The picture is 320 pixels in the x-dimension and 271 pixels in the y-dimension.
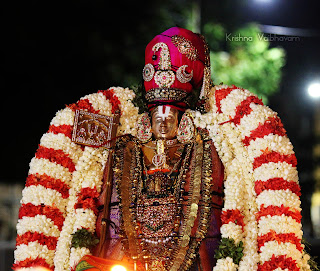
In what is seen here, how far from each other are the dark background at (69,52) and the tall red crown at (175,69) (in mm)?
2805

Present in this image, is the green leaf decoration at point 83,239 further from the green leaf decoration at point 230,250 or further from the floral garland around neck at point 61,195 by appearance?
the green leaf decoration at point 230,250

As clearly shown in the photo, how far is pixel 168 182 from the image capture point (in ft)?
23.7

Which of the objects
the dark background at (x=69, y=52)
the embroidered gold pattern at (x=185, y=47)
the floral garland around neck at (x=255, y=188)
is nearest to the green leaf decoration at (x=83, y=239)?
the floral garland around neck at (x=255, y=188)

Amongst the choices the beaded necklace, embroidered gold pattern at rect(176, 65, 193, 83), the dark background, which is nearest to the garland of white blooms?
the beaded necklace

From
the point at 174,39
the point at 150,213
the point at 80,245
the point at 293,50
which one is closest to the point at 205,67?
the point at 174,39

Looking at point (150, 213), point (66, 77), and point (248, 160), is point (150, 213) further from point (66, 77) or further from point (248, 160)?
point (66, 77)

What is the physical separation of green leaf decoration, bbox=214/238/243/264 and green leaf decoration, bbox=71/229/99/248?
5.02 feet

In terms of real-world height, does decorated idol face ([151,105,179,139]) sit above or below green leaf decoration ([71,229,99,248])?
above

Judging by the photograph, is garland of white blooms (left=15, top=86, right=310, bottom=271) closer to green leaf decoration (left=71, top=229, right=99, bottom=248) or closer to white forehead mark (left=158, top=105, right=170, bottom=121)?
green leaf decoration (left=71, top=229, right=99, bottom=248)

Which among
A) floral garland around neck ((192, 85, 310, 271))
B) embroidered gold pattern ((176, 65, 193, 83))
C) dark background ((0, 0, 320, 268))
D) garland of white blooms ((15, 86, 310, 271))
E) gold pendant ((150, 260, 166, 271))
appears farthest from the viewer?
dark background ((0, 0, 320, 268))

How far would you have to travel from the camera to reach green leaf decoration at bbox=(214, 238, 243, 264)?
21.8 ft

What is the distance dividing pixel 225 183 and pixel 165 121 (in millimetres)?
1085

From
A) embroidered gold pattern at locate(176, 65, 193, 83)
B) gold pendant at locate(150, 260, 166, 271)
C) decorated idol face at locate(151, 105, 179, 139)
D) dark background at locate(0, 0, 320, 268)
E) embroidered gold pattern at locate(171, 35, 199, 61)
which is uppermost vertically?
dark background at locate(0, 0, 320, 268)

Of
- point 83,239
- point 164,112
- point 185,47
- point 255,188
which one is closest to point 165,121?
point 164,112
